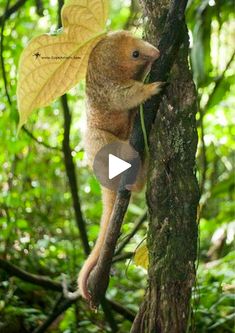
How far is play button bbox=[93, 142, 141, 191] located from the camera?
4.94 feet

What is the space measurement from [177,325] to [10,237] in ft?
6.25

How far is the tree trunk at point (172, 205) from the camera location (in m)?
1.29

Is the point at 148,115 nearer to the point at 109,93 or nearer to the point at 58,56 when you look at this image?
the point at 58,56

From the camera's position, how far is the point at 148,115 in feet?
4.44

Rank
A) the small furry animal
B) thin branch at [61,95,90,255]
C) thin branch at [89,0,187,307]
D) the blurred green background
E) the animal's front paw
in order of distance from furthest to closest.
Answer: the blurred green background → thin branch at [61,95,90,255] → the small furry animal → the animal's front paw → thin branch at [89,0,187,307]

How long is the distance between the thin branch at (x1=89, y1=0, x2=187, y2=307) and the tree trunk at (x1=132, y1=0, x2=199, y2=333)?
0.04 meters

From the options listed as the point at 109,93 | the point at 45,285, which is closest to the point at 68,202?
the point at 45,285

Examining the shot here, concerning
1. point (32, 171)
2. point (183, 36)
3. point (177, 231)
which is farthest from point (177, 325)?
point (32, 171)

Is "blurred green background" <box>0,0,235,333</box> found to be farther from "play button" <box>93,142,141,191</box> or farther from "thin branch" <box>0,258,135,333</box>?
"play button" <box>93,142,141,191</box>

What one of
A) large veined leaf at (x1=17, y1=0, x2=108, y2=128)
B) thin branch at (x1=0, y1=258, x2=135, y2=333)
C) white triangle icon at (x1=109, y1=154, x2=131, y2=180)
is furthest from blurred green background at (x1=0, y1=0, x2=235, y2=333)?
white triangle icon at (x1=109, y1=154, x2=131, y2=180)

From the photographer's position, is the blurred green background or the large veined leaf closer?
the large veined leaf

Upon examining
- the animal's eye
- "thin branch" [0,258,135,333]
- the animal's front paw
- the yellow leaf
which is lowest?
"thin branch" [0,258,135,333]

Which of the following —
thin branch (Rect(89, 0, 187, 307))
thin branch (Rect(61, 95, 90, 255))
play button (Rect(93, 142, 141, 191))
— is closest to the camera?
thin branch (Rect(89, 0, 187, 307))

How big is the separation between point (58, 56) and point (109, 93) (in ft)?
1.25
